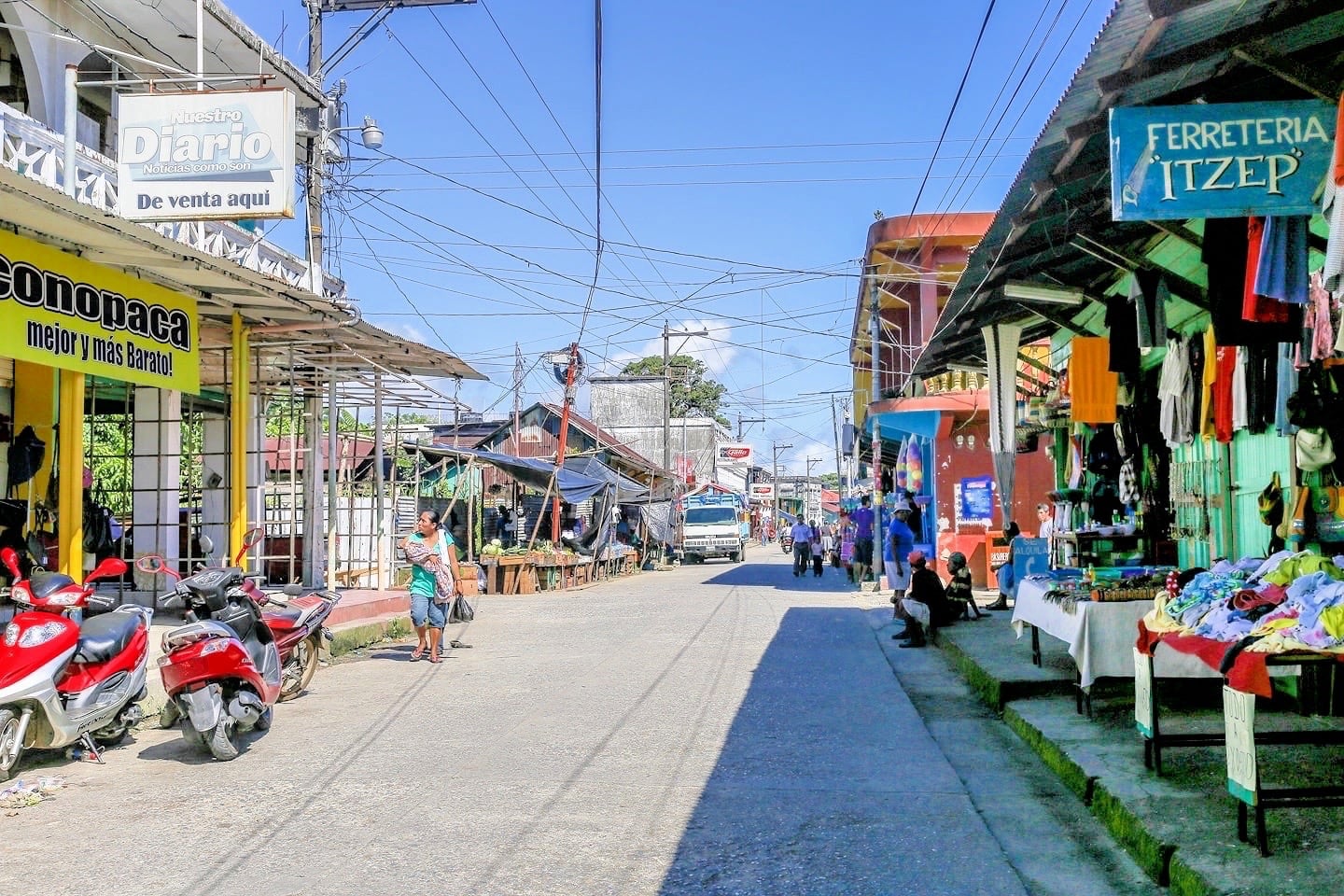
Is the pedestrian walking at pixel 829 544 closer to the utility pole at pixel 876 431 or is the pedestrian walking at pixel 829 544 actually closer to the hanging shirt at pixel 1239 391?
the utility pole at pixel 876 431

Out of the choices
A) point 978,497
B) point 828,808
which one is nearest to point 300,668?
point 828,808

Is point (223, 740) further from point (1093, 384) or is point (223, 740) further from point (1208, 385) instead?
point (1093, 384)

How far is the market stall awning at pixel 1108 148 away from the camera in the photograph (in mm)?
5852

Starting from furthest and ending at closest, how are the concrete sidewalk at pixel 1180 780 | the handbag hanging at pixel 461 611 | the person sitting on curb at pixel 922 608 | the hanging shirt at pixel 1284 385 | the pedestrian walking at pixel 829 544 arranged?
1. the pedestrian walking at pixel 829 544
2. the handbag hanging at pixel 461 611
3. the person sitting on curb at pixel 922 608
4. the hanging shirt at pixel 1284 385
5. the concrete sidewalk at pixel 1180 780

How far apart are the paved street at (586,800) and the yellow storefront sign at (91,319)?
3.82 meters

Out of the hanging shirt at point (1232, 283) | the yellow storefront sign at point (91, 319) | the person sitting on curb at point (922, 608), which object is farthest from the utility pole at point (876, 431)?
the hanging shirt at point (1232, 283)

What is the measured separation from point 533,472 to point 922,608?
1519 cm

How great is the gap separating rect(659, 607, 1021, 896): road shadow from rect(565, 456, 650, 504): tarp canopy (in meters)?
21.9

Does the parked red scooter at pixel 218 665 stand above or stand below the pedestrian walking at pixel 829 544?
above

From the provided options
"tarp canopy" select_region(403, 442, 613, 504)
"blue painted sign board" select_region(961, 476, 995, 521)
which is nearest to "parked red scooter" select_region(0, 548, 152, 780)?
"tarp canopy" select_region(403, 442, 613, 504)

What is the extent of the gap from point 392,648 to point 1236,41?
1153 cm

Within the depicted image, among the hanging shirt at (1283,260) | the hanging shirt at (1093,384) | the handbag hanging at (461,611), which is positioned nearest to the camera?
the hanging shirt at (1283,260)

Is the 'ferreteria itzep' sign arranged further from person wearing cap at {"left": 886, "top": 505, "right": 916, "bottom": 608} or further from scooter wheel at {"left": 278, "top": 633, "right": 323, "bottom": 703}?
person wearing cap at {"left": 886, "top": 505, "right": 916, "bottom": 608}

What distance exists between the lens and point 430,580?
41.4 ft
